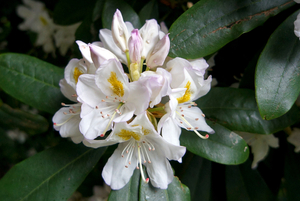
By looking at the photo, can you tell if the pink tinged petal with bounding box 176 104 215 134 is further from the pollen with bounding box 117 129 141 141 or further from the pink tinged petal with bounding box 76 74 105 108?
the pink tinged petal with bounding box 76 74 105 108

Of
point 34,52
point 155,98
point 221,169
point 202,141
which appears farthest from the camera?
point 34,52

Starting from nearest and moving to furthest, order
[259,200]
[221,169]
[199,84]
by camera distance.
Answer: [199,84] → [259,200] → [221,169]

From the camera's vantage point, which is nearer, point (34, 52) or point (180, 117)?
point (180, 117)

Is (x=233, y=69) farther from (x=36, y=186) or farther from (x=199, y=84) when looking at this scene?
(x=36, y=186)

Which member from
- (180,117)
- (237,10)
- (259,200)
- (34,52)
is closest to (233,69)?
(237,10)

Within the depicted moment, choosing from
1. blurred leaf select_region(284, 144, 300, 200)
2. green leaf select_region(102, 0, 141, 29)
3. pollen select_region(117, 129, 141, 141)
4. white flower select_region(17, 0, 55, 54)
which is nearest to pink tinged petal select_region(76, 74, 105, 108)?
pollen select_region(117, 129, 141, 141)

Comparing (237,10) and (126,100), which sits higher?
(237,10)

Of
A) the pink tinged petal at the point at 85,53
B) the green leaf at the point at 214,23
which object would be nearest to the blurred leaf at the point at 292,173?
the green leaf at the point at 214,23
